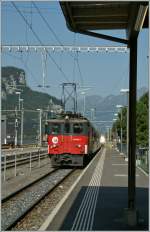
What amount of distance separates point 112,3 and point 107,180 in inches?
528

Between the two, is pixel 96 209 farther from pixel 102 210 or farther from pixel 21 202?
pixel 21 202

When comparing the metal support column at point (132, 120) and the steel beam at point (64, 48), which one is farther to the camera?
the steel beam at point (64, 48)

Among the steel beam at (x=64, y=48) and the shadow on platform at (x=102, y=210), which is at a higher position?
the steel beam at (x=64, y=48)

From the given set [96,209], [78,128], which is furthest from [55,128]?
[96,209]

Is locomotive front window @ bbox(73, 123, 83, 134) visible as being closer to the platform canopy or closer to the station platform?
the station platform

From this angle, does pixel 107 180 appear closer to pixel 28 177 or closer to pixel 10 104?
pixel 28 177

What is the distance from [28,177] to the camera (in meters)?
23.8

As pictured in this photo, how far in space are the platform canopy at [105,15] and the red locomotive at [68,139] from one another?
19108 millimetres

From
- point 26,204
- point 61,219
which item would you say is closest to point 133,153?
point 61,219

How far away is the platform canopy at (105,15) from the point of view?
8672 mm

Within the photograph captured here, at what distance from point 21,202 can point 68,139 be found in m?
14.7

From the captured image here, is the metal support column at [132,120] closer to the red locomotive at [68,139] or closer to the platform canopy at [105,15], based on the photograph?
the platform canopy at [105,15]

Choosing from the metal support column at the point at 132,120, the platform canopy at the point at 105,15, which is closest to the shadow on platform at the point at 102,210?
the metal support column at the point at 132,120

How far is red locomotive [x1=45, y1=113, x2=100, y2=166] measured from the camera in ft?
97.5
